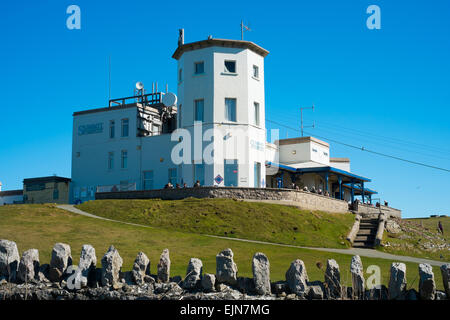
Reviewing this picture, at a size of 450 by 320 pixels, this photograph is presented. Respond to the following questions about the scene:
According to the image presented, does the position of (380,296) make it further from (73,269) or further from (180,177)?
(180,177)

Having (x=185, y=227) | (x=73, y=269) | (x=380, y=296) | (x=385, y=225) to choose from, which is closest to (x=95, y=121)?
(x=185, y=227)

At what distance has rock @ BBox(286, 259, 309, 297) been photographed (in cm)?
1405

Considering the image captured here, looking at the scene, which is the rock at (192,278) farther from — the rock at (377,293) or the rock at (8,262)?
the rock at (8,262)

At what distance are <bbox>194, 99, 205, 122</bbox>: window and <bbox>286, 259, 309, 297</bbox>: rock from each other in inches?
1154

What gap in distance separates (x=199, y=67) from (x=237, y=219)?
630 inches

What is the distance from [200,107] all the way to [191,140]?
108 inches

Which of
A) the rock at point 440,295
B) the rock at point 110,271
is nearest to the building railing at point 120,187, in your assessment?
the rock at point 110,271

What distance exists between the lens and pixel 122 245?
24.1 m

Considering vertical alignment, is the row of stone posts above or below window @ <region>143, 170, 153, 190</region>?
below

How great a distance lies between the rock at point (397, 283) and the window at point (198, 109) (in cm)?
3029

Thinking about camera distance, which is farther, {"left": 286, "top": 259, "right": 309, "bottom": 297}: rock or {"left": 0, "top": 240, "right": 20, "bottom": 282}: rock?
{"left": 0, "top": 240, "right": 20, "bottom": 282}: rock

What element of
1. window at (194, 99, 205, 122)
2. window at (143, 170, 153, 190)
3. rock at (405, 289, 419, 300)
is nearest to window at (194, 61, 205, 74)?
window at (194, 99, 205, 122)

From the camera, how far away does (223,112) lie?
138ft

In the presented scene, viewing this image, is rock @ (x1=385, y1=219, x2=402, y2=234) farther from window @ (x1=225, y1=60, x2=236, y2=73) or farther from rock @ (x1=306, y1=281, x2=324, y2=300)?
rock @ (x1=306, y1=281, x2=324, y2=300)
